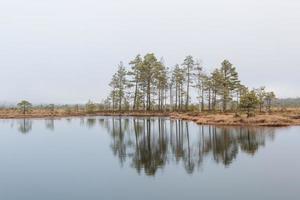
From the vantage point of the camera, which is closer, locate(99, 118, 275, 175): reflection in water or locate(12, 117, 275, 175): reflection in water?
locate(12, 117, 275, 175): reflection in water

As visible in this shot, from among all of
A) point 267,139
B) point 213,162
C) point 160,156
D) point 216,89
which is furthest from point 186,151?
point 216,89

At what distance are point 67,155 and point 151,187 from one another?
12.7m

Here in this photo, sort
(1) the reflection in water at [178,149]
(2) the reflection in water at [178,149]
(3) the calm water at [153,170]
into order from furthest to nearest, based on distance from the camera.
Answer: (1) the reflection in water at [178,149] → (2) the reflection in water at [178,149] → (3) the calm water at [153,170]

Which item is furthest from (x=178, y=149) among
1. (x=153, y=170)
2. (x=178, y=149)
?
(x=153, y=170)

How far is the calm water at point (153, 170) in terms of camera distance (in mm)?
16797

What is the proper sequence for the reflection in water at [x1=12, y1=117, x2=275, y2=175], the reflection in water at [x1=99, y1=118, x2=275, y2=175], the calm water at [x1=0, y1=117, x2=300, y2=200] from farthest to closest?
the reflection in water at [x1=99, y1=118, x2=275, y2=175] → the reflection in water at [x1=12, y1=117, x2=275, y2=175] → the calm water at [x1=0, y1=117, x2=300, y2=200]

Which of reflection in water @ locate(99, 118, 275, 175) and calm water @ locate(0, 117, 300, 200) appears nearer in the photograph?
calm water @ locate(0, 117, 300, 200)

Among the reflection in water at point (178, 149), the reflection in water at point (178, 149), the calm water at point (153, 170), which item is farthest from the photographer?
the reflection in water at point (178, 149)

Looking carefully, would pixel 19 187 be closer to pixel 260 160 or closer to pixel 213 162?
pixel 213 162

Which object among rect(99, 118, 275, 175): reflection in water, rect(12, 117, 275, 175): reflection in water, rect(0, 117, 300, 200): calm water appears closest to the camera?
rect(0, 117, 300, 200): calm water

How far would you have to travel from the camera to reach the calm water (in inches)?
661

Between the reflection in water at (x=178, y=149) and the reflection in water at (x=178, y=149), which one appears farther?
the reflection in water at (x=178, y=149)

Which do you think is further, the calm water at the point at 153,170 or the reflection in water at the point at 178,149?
the reflection in water at the point at 178,149

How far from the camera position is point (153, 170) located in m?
22.1
